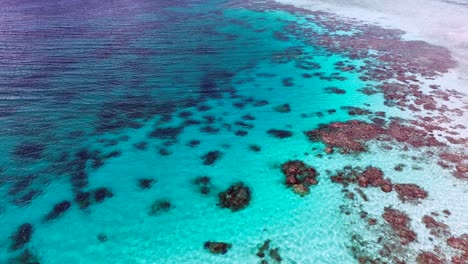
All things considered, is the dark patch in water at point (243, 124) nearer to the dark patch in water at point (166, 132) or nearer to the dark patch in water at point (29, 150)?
the dark patch in water at point (166, 132)

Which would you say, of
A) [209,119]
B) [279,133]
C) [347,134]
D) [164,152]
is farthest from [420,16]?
[164,152]

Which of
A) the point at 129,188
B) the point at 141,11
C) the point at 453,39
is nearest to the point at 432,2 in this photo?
the point at 453,39

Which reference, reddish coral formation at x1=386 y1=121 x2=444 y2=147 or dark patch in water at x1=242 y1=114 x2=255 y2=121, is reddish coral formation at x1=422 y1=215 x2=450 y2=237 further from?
dark patch in water at x1=242 y1=114 x2=255 y2=121

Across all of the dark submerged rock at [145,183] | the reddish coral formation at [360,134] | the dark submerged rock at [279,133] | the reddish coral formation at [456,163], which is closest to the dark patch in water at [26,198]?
the dark submerged rock at [145,183]

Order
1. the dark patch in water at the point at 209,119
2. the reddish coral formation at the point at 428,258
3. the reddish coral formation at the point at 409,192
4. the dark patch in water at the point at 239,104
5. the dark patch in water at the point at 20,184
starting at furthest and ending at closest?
the dark patch in water at the point at 239,104
the dark patch in water at the point at 209,119
the reddish coral formation at the point at 409,192
the dark patch in water at the point at 20,184
the reddish coral formation at the point at 428,258

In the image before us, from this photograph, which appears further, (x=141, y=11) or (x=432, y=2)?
(x=432, y=2)

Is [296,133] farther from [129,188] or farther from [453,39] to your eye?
[453,39]

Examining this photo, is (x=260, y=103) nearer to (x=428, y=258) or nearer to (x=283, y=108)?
(x=283, y=108)
